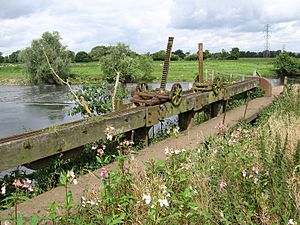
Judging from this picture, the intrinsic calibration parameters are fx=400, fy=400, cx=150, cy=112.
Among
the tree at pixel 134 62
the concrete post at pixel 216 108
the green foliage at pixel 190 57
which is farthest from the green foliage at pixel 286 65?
the concrete post at pixel 216 108

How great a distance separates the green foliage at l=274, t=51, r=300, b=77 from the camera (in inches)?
2457

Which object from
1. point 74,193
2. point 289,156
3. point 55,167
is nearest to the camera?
point 74,193

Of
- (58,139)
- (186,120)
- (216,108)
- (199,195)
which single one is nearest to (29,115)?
(216,108)

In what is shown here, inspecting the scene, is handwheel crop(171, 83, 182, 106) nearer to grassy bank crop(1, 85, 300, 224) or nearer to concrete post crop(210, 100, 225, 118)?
concrete post crop(210, 100, 225, 118)

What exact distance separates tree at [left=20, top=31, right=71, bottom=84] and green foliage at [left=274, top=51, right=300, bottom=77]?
32552mm

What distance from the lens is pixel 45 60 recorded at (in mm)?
51969

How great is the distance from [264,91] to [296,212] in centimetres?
1167

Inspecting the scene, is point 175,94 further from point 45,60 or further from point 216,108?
point 45,60

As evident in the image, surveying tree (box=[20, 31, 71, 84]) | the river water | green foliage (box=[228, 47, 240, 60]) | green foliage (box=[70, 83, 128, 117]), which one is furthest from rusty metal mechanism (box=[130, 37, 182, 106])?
green foliage (box=[228, 47, 240, 60])

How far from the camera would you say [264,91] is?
14.4m

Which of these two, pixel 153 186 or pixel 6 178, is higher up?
pixel 153 186

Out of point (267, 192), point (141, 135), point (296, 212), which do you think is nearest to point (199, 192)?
point (267, 192)

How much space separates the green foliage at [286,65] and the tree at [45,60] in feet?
107

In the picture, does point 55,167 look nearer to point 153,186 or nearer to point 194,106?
point 153,186
